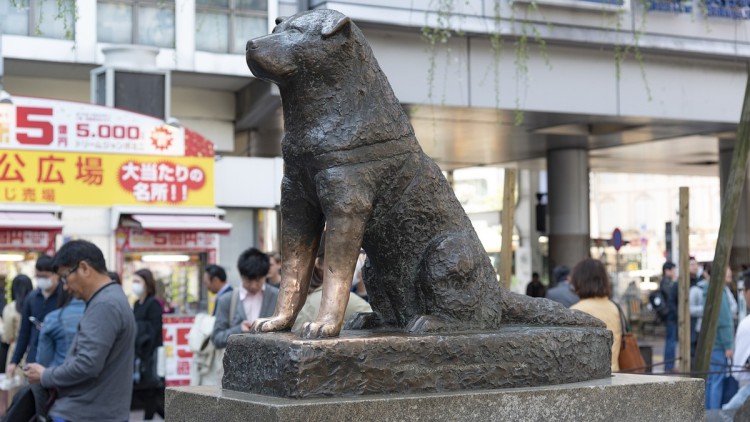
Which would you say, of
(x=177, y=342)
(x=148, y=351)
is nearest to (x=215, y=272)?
(x=148, y=351)

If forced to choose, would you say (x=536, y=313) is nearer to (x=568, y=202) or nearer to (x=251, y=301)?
(x=251, y=301)

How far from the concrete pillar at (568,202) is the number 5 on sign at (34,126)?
39.2 feet

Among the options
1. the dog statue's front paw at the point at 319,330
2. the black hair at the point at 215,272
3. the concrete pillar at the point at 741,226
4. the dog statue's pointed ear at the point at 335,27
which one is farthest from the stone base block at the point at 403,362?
the concrete pillar at the point at 741,226

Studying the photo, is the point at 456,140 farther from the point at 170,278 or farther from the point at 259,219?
the point at 170,278

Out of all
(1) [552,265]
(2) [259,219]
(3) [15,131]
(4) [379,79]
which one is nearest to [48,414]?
(4) [379,79]

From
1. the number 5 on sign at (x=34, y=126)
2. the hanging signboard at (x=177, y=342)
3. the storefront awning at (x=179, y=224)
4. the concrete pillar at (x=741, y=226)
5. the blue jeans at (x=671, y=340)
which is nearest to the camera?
the hanging signboard at (x=177, y=342)

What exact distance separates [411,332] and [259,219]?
14.9 m

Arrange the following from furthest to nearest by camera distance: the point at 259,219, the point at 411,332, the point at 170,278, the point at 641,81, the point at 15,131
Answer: the point at 259,219
the point at 641,81
the point at 170,278
the point at 15,131
the point at 411,332

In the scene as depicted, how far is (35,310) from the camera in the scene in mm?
8938

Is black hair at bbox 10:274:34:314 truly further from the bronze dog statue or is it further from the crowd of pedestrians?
the bronze dog statue

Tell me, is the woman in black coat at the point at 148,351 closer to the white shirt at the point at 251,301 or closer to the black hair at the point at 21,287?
the black hair at the point at 21,287

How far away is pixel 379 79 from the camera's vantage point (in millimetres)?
3662

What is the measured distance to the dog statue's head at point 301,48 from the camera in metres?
3.47

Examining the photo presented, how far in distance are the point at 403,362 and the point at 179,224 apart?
11322 millimetres
